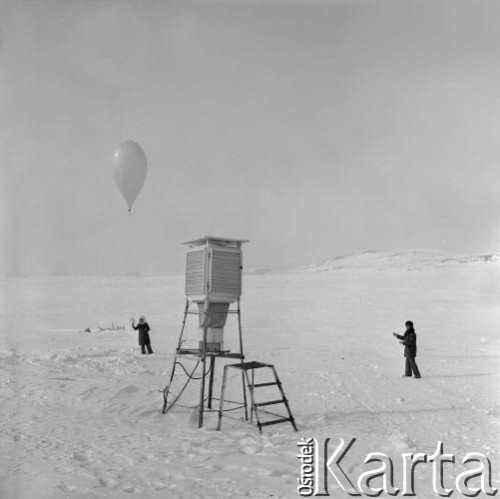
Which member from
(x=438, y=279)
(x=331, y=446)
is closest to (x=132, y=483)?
(x=331, y=446)

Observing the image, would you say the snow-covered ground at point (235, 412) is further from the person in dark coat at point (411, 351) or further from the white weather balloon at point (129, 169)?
the white weather balloon at point (129, 169)

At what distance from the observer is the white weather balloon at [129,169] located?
20094mm

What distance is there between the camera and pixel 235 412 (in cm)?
1174

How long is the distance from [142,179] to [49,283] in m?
41.9

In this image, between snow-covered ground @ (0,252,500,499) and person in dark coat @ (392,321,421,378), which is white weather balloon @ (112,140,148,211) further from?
person in dark coat @ (392,321,421,378)

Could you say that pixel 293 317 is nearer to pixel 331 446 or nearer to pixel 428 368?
pixel 428 368

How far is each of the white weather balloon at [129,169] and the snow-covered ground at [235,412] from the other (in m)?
5.58

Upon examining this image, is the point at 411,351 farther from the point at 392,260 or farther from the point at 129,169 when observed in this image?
the point at 392,260

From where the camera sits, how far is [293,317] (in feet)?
113

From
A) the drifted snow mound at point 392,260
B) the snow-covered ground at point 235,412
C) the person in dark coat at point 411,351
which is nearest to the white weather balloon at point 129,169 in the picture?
the snow-covered ground at point 235,412

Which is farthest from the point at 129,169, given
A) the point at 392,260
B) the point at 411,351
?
the point at 392,260

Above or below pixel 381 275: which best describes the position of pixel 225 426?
below

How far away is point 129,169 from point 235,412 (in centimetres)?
1097

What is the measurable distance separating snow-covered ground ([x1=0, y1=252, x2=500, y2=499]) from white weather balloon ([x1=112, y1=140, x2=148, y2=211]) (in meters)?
5.58
